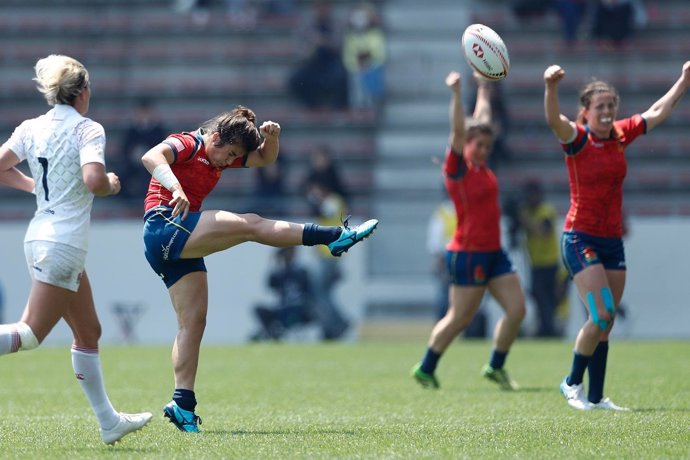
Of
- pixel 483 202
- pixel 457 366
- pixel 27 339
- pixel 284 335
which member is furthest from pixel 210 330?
pixel 27 339

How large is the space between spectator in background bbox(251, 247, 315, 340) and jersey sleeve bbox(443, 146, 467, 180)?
6928 mm

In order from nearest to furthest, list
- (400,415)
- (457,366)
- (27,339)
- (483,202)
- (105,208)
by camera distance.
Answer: (27,339), (400,415), (483,202), (457,366), (105,208)

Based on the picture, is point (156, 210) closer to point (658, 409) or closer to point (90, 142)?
point (90, 142)

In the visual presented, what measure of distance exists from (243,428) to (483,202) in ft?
12.7

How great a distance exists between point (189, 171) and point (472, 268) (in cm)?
372

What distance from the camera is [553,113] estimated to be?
8.07 metres

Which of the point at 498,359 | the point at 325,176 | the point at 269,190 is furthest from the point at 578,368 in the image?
the point at 269,190

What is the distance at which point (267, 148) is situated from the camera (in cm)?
739

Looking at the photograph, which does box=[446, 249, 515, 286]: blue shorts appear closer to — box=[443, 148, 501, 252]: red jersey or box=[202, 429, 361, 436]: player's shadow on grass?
box=[443, 148, 501, 252]: red jersey

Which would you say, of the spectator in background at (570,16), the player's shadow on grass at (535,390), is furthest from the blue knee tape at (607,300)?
the spectator in background at (570,16)

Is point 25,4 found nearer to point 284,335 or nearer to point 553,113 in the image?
point 284,335

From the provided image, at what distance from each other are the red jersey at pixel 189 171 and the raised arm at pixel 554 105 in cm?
207

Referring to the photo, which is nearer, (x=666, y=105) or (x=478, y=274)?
(x=666, y=105)

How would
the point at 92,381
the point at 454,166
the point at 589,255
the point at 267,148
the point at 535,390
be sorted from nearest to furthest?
the point at 92,381, the point at 267,148, the point at 589,255, the point at 535,390, the point at 454,166
